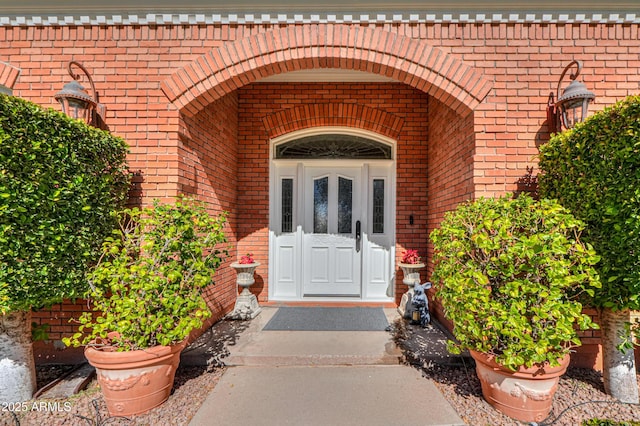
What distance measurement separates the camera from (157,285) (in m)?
2.07

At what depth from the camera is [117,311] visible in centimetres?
205

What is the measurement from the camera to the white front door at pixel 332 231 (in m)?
4.36

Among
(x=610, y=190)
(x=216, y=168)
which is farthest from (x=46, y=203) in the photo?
(x=610, y=190)

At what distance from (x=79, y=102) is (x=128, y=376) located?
2.35m

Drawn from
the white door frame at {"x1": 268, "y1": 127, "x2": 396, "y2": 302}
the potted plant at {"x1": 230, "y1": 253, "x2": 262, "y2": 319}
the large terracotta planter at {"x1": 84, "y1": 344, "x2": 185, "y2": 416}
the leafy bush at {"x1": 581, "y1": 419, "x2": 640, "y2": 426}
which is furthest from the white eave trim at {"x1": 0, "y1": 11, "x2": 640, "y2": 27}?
the leafy bush at {"x1": 581, "y1": 419, "x2": 640, "y2": 426}

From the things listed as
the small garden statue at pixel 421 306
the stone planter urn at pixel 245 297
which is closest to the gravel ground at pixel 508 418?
the small garden statue at pixel 421 306

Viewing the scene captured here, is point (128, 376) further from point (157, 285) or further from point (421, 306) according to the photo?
point (421, 306)

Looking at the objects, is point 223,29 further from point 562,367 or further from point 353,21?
point 562,367

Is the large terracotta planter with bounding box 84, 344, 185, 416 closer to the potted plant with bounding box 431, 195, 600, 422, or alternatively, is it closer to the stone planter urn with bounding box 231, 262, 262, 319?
the stone planter urn with bounding box 231, 262, 262, 319

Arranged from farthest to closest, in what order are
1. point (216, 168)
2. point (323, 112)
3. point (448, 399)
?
point (323, 112) → point (216, 168) → point (448, 399)

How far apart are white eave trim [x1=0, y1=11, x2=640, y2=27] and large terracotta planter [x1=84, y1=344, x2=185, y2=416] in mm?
2982

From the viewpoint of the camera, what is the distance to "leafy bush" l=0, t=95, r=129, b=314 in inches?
75.0

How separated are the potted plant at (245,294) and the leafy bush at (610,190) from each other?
3383 mm

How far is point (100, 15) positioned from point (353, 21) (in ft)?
8.18
